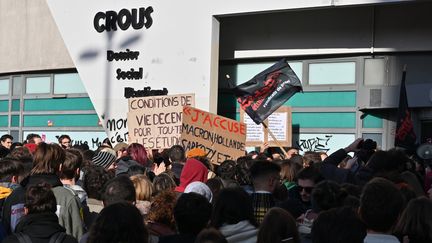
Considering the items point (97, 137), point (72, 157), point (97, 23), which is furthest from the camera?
point (97, 137)

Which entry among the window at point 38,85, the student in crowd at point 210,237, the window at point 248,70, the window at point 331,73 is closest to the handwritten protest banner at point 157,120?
the window at point 331,73

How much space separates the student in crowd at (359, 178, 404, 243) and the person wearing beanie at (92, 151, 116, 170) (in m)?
5.62

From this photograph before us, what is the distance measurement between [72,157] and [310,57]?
34.2 ft

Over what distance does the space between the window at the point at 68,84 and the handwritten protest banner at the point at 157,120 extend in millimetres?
6946

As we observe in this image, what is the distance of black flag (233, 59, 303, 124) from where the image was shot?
514 inches

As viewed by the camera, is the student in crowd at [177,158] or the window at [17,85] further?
the window at [17,85]

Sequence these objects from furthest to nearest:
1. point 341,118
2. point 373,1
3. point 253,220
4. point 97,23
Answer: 1. point 97,23
2. point 341,118
3. point 373,1
4. point 253,220

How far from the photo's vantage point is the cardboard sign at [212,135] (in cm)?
1140

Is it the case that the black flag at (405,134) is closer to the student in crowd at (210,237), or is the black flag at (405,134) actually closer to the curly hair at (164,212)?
the curly hair at (164,212)

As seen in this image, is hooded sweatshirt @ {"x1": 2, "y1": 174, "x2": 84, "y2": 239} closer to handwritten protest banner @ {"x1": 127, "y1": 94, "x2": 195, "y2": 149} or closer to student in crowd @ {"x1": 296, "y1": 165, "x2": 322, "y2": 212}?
student in crowd @ {"x1": 296, "y1": 165, "x2": 322, "y2": 212}

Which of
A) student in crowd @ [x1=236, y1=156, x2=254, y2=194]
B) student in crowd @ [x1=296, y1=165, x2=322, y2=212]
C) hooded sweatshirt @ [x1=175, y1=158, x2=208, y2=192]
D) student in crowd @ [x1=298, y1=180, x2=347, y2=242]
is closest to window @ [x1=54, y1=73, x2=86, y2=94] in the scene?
student in crowd @ [x1=236, y1=156, x2=254, y2=194]

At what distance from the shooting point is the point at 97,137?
1894 cm

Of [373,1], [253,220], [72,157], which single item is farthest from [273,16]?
[253,220]

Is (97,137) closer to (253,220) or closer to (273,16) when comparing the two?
(273,16)
